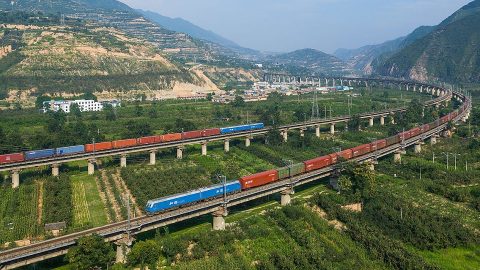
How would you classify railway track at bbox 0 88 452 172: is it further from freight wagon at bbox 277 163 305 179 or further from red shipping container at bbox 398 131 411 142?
freight wagon at bbox 277 163 305 179

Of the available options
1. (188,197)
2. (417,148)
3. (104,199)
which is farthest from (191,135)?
(417,148)

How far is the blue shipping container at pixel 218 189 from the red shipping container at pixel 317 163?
1502 cm

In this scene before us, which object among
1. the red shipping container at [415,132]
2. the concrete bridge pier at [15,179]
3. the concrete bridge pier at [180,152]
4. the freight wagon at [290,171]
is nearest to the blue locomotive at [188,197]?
the freight wagon at [290,171]

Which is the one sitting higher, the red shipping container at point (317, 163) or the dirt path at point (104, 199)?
the red shipping container at point (317, 163)

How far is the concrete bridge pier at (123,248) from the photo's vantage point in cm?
4594

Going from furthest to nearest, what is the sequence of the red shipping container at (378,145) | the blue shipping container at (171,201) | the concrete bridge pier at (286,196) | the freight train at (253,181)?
the red shipping container at (378,145) → the concrete bridge pier at (286,196) → the freight train at (253,181) → the blue shipping container at (171,201)

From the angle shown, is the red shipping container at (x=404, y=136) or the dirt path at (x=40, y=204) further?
the red shipping container at (x=404, y=136)

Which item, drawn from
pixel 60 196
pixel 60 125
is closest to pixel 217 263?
pixel 60 196

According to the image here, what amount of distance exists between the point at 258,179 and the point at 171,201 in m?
14.5

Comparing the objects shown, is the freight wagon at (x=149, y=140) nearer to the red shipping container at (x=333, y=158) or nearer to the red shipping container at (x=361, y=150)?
the red shipping container at (x=333, y=158)

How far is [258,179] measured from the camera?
199 ft

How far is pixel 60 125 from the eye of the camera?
114 m

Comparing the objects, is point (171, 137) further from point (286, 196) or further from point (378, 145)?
point (378, 145)

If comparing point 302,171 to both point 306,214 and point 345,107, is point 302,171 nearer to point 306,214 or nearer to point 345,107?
point 306,214
